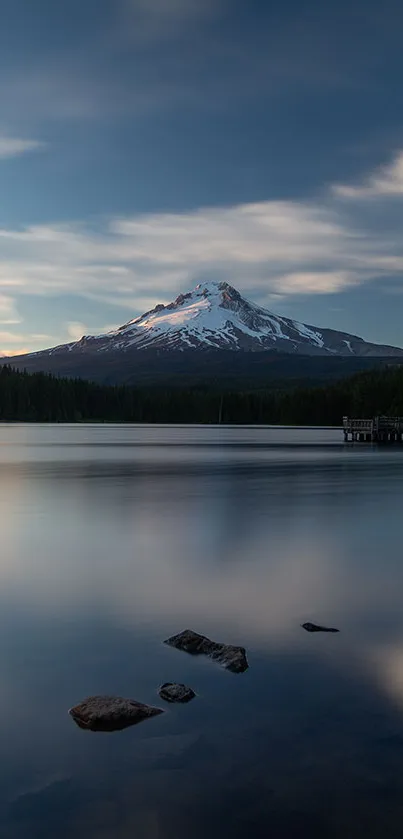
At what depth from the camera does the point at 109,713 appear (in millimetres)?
8859

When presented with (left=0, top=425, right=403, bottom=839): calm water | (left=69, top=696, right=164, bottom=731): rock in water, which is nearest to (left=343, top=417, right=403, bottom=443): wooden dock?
(left=0, top=425, right=403, bottom=839): calm water

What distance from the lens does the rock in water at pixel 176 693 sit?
9484 mm

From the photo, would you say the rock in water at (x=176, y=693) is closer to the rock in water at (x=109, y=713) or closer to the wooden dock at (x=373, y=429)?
the rock in water at (x=109, y=713)

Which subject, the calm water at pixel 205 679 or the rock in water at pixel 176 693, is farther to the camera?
the rock in water at pixel 176 693

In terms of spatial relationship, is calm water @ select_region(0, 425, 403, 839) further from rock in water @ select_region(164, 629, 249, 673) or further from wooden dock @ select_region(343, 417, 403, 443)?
wooden dock @ select_region(343, 417, 403, 443)

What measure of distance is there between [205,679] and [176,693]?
2.51 feet

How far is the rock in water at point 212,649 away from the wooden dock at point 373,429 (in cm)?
8962

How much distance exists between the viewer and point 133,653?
37.4 ft

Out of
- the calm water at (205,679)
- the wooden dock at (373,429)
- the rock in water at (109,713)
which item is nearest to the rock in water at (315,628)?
the calm water at (205,679)

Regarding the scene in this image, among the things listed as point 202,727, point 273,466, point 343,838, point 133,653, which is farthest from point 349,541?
point 273,466

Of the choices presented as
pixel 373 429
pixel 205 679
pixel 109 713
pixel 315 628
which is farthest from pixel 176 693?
pixel 373 429

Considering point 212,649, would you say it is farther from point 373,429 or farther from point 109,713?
point 373,429

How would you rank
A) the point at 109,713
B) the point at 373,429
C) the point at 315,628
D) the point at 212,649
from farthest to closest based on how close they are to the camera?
the point at 373,429, the point at 315,628, the point at 212,649, the point at 109,713

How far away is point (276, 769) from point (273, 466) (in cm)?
4615
